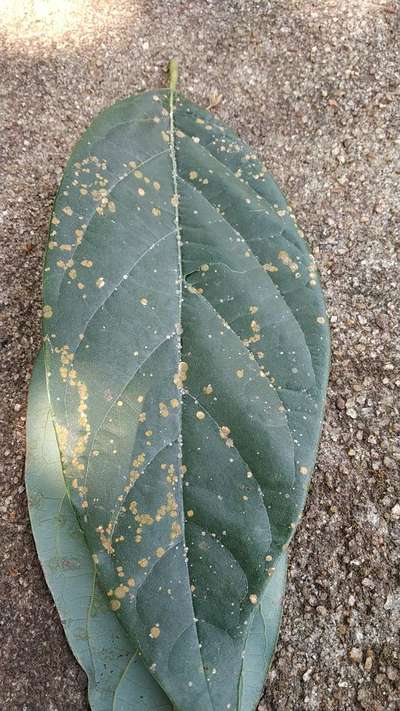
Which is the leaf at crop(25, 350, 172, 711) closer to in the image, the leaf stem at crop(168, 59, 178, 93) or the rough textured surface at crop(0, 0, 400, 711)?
the rough textured surface at crop(0, 0, 400, 711)

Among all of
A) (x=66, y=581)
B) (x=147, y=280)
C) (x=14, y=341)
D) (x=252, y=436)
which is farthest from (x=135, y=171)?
(x=66, y=581)

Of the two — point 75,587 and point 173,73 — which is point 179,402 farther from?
point 173,73

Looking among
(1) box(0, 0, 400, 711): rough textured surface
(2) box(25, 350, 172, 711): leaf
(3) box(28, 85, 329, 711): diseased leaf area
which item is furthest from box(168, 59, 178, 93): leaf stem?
(2) box(25, 350, 172, 711): leaf

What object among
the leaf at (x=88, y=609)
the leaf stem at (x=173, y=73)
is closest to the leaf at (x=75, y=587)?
the leaf at (x=88, y=609)

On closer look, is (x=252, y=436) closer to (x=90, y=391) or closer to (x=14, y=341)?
(x=90, y=391)

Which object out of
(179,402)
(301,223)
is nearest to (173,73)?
(301,223)

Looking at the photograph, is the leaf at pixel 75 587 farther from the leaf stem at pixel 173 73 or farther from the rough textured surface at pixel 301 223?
the leaf stem at pixel 173 73
